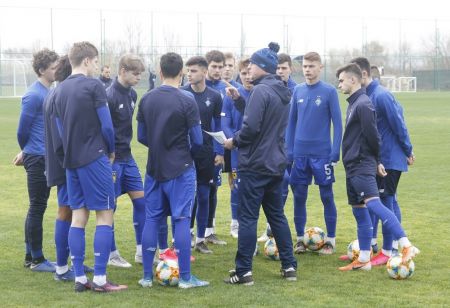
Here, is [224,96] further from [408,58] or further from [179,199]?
[408,58]

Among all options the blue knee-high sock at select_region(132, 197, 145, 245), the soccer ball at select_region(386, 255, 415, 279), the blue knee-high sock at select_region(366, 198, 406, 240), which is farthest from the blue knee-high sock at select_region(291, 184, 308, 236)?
the blue knee-high sock at select_region(132, 197, 145, 245)

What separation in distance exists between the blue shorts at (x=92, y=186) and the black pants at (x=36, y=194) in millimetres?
958

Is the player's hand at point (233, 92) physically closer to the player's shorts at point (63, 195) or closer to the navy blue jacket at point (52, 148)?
the navy blue jacket at point (52, 148)

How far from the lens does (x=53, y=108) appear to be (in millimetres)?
6445

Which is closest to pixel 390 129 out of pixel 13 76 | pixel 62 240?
pixel 62 240

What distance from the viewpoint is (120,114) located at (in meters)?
7.34

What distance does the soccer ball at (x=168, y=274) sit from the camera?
21.8ft

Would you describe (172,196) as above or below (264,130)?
below

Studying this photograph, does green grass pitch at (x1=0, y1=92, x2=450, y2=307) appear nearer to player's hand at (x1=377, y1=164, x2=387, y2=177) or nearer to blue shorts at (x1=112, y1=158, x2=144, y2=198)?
blue shorts at (x1=112, y1=158, x2=144, y2=198)

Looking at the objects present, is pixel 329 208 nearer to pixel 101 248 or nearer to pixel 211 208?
pixel 211 208

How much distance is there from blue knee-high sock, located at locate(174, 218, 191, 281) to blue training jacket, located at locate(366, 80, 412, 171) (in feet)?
7.95

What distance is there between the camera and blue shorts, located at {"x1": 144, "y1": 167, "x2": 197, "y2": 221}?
21.7 ft

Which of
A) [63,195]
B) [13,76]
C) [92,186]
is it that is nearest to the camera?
[92,186]

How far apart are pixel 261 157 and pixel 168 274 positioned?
1.44 meters
